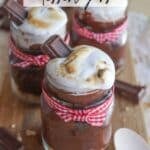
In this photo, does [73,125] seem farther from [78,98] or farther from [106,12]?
[106,12]

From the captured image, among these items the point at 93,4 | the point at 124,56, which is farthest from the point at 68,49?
the point at 124,56

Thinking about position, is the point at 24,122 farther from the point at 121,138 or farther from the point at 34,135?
the point at 121,138

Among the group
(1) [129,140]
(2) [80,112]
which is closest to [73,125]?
(2) [80,112]

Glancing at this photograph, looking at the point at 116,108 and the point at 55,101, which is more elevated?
the point at 55,101

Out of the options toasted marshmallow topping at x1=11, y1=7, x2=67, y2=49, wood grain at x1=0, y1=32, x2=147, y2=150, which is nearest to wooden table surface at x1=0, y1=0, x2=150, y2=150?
wood grain at x1=0, y1=32, x2=147, y2=150

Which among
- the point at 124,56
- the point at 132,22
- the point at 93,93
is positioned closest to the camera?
the point at 93,93

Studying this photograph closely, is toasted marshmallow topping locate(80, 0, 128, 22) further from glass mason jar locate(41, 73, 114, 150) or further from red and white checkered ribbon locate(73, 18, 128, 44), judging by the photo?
glass mason jar locate(41, 73, 114, 150)
